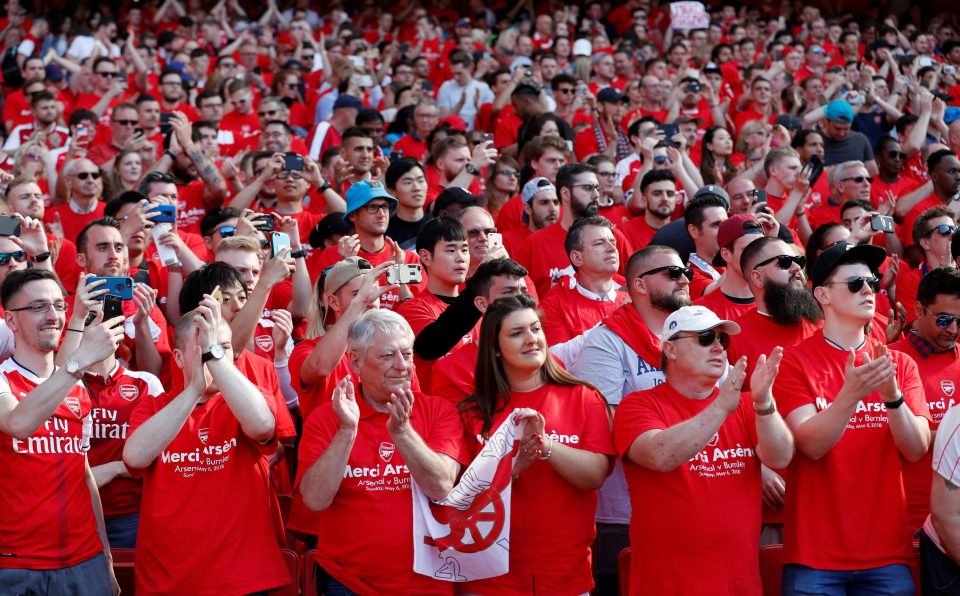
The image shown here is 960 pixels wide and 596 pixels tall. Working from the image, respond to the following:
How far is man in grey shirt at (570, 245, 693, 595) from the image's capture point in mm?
5328

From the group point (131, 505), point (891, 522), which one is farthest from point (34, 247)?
point (891, 522)

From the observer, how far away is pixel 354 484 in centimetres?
463

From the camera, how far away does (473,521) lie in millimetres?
4441

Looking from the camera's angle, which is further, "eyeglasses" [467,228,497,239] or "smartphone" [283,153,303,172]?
"smartphone" [283,153,303,172]

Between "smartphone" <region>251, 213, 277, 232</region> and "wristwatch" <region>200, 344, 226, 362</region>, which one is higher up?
"smartphone" <region>251, 213, 277, 232</region>

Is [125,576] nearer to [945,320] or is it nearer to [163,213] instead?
[163,213]

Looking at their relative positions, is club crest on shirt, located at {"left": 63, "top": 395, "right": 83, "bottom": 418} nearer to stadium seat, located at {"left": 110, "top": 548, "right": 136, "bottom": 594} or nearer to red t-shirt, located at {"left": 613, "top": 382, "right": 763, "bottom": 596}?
Answer: stadium seat, located at {"left": 110, "top": 548, "right": 136, "bottom": 594}

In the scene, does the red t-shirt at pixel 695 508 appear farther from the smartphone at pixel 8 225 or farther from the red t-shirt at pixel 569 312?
the smartphone at pixel 8 225

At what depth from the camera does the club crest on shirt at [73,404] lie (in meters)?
5.07

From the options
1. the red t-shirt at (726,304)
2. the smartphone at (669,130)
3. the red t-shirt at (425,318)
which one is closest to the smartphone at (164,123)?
the smartphone at (669,130)

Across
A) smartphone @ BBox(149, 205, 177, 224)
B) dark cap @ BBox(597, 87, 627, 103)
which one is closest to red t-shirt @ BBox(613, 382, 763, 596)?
smartphone @ BBox(149, 205, 177, 224)

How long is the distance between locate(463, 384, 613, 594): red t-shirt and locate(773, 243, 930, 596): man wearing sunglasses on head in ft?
2.63

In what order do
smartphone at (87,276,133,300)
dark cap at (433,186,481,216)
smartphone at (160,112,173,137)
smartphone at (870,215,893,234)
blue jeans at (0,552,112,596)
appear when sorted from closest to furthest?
blue jeans at (0,552,112,596), smartphone at (87,276,133,300), smartphone at (870,215,893,234), dark cap at (433,186,481,216), smartphone at (160,112,173,137)

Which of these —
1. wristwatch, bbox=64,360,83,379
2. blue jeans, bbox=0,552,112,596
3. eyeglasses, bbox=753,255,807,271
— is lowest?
blue jeans, bbox=0,552,112,596
